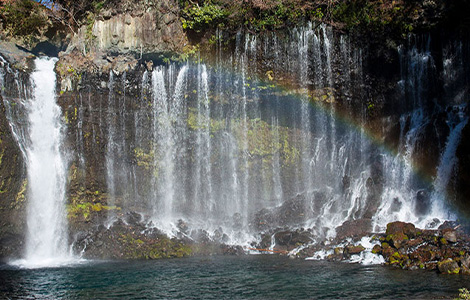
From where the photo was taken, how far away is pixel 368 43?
18328mm

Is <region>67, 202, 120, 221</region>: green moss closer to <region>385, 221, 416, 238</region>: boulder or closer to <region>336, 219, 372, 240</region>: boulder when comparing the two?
<region>336, 219, 372, 240</region>: boulder

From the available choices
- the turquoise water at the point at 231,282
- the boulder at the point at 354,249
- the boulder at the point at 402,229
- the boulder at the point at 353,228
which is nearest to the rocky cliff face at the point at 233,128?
the boulder at the point at 353,228

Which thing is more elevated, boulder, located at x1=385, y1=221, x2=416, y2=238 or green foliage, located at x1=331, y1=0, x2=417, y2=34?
green foliage, located at x1=331, y1=0, x2=417, y2=34

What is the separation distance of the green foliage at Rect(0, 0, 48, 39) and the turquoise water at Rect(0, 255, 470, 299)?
11.2m

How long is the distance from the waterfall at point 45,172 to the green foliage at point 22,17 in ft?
4.91

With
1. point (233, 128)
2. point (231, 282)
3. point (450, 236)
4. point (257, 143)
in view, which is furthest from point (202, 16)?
point (450, 236)

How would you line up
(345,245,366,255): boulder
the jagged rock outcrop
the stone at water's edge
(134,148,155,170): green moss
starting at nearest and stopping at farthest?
the stone at water's edge
(345,245,366,255): boulder
the jagged rock outcrop
(134,148,155,170): green moss

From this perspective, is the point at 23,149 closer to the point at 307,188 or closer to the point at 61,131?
the point at 61,131

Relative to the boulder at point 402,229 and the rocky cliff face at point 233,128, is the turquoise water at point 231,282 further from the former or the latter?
the rocky cliff face at point 233,128

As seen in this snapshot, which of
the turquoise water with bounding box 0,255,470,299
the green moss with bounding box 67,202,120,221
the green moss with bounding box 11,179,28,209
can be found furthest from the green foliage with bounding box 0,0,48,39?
the turquoise water with bounding box 0,255,470,299

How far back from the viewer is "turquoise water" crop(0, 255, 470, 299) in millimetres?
9688

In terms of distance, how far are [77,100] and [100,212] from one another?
564cm

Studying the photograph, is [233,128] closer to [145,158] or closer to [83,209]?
[145,158]

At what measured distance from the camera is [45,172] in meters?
18.0
